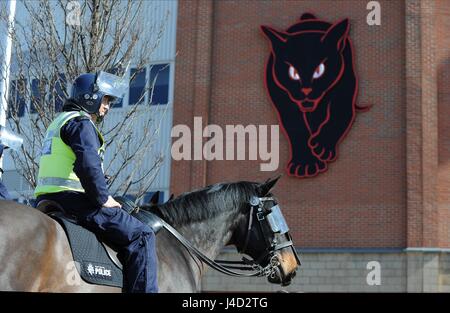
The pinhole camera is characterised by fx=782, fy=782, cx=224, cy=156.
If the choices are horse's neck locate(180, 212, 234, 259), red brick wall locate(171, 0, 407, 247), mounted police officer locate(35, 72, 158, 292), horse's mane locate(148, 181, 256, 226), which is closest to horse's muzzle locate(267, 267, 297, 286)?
horse's neck locate(180, 212, 234, 259)

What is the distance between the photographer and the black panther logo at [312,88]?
2444 centimetres

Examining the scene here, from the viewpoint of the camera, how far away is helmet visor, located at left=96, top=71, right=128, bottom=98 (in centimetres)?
665

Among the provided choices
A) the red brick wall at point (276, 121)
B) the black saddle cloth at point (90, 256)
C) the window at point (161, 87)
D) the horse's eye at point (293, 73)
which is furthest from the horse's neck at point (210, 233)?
the window at point (161, 87)

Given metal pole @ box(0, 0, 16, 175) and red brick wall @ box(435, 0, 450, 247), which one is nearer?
metal pole @ box(0, 0, 16, 175)

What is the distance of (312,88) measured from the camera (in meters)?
24.7

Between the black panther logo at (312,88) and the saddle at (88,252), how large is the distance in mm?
18374

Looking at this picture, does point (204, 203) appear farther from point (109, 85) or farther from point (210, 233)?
point (109, 85)

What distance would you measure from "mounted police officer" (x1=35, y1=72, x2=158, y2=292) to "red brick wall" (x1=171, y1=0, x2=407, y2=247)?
713 inches

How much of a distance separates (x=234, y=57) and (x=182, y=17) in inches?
89.4

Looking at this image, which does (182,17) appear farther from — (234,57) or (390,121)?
(390,121)

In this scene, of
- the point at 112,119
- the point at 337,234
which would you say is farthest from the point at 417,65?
the point at 112,119

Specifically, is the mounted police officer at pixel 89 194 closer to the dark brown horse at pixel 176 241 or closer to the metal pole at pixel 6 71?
the dark brown horse at pixel 176 241

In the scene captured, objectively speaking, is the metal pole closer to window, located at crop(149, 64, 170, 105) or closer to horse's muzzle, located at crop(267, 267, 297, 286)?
horse's muzzle, located at crop(267, 267, 297, 286)

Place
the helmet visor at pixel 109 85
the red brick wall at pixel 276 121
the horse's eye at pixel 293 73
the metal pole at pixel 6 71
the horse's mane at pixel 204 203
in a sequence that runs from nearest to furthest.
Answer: the helmet visor at pixel 109 85 → the horse's mane at pixel 204 203 → the metal pole at pixel 6 71 → the red brick wall at pixel 276 121 → the horse's eye at pixel 293 73
